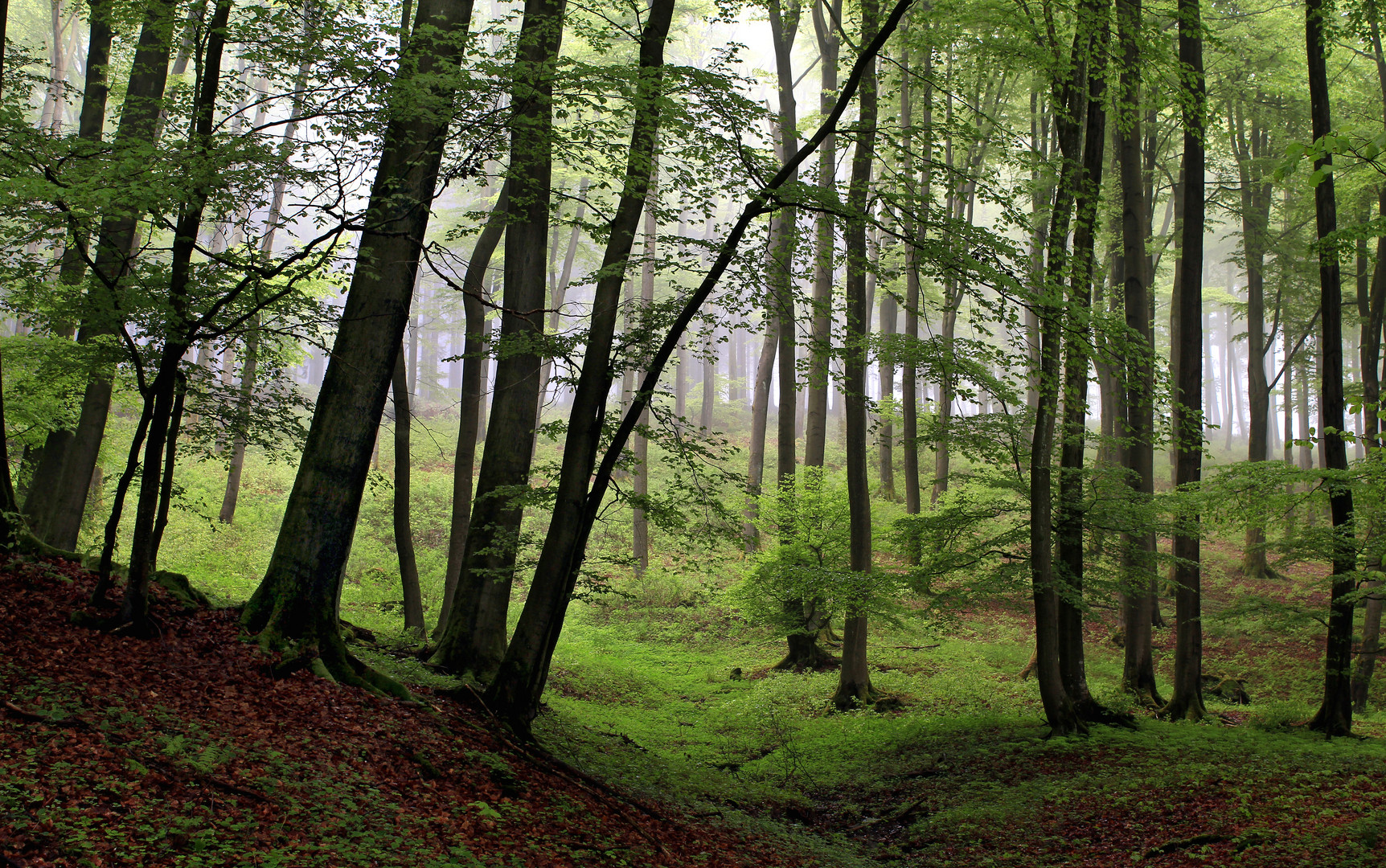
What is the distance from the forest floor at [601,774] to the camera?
383 centimetres

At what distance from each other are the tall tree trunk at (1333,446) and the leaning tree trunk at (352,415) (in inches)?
371

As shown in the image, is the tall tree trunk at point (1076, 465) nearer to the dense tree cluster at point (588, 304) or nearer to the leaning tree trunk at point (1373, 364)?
the dense tree cluster at point (588, 304)

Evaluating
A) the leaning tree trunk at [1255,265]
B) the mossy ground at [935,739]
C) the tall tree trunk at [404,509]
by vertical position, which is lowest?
the mossy ground at [935,739]

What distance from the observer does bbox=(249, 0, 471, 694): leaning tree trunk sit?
6.26 meters

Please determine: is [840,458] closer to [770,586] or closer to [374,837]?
[770,586]

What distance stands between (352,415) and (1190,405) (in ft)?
34.1

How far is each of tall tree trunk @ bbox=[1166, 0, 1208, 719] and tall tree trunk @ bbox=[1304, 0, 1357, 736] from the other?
119 cm

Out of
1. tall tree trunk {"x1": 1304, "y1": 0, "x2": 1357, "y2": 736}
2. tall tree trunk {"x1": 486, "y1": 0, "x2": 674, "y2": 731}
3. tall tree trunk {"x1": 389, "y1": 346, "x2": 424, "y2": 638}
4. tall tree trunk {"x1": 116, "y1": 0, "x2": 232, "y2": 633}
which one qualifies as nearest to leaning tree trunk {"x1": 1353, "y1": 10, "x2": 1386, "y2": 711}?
tall tree trunk {"x1": 1304, "y1": 0, "x2": 1357, "y2": 736}

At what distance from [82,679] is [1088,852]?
7.39 m

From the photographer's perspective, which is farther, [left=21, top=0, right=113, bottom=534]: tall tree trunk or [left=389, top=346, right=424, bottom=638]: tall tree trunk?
[left=389, top=346, right=424, bottom=638]: tall tree trunk

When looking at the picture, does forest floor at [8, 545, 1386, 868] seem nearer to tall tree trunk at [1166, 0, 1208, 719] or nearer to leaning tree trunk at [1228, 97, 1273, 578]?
tall tree trunk at [1166, 0, 1208, 719]

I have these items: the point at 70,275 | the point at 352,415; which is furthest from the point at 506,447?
the point at 70,275

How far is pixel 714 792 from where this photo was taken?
8.11 metres

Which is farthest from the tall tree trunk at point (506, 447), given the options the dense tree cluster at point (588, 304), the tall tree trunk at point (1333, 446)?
the tall tree trunk at point (1333, 446)
